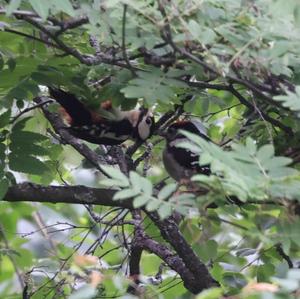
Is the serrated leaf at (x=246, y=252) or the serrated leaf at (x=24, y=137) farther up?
the serrated leaf at (x=24, y=137)

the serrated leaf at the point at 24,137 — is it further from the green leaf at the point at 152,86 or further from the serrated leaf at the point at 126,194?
the serrated leaf at the point at 126,194

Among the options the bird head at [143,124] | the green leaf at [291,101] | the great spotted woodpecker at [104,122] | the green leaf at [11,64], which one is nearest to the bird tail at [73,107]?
the great spotted woodpecker at [104,122]

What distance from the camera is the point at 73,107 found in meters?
3.03

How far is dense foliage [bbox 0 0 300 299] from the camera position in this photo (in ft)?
5.98

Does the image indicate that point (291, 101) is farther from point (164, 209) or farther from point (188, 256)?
point (188, 256)

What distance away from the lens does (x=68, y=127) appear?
3098 millimetres

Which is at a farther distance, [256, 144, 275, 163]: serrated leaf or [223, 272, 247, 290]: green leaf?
[223, 272, 247, 290]: green leaf

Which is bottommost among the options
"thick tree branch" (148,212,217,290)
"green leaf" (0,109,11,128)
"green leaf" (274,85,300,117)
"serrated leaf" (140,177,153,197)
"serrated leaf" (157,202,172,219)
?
"thick tree branch" (148,212,217,290)

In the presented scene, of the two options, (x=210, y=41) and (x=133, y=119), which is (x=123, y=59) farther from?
(x=133, y=119)

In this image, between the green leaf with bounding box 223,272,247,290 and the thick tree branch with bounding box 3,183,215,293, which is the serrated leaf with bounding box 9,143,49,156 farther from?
the green leaf with bounding box 223,272,247,290


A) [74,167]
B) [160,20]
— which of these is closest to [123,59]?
[160,20]

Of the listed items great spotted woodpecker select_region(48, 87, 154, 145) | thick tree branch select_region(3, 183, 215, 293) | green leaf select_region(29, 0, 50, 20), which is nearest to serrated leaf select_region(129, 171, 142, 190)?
green leaf select_region(29, 0, 50, 20)

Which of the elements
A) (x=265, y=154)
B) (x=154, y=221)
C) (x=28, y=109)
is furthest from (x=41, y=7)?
(x=154, y=221)

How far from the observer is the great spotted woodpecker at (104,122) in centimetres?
303
